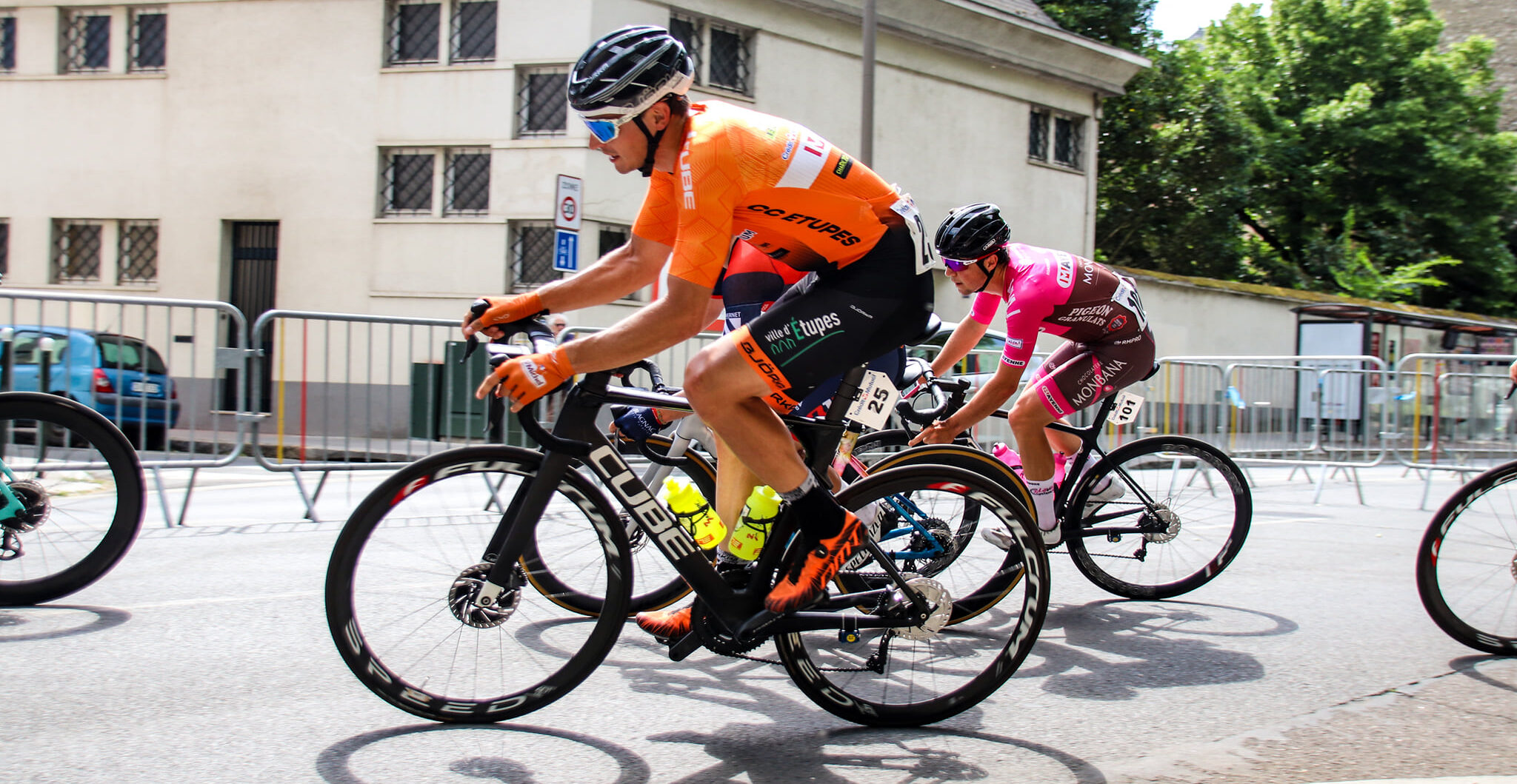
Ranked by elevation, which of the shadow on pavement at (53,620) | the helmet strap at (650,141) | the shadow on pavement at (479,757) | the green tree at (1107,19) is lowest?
the shadow on pavement at (479,757)

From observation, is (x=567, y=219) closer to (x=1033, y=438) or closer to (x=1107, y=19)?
(x=1033, y=438)

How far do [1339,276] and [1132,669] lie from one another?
32.0 m

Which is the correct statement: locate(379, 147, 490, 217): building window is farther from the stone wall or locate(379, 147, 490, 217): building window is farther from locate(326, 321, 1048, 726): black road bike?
the stone wall

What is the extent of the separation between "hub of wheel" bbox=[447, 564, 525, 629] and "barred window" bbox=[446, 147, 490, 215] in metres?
15.4

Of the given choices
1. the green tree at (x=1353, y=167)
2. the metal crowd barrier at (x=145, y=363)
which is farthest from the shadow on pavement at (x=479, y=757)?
the green tree at (x=1353, y=167)

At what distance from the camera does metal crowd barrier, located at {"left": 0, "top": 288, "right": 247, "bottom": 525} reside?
5.86 m

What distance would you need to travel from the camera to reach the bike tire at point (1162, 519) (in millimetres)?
4980

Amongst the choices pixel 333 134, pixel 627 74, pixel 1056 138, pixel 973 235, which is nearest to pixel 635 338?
pixel 627 74

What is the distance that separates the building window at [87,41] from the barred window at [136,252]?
2.66 m

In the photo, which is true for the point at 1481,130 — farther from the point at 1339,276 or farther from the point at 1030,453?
the point at 1030,453

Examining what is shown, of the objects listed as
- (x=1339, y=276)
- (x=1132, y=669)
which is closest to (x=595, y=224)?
(x=1132, y=669)

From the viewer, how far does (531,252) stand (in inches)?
690

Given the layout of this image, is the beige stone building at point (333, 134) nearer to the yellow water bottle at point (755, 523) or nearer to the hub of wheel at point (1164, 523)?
the hub of wheel at point (1164, 523)

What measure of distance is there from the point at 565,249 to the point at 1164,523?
7.68m
